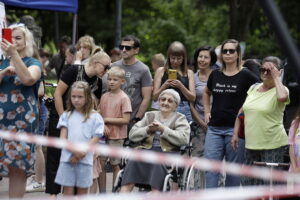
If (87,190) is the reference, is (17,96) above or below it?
above

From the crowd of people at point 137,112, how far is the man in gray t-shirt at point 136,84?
0.04ft

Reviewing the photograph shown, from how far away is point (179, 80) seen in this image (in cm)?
950

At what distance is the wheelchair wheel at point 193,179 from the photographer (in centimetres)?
802

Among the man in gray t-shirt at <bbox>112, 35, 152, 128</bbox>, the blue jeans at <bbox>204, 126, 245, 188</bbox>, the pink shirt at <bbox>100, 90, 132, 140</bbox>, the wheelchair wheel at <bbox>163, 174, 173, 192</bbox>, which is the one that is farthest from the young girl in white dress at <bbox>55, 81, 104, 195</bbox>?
the man in gray t-shirt at <bbox>112, 35, 152, 128</bbox>

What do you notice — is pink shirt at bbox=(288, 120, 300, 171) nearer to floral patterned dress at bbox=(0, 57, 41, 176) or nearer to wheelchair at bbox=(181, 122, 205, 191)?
wheelchair at bbox=(181, 122, 205, 191)

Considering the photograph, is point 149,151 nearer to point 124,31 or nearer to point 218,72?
point 218,72

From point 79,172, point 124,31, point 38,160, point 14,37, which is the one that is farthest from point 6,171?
point 124,31

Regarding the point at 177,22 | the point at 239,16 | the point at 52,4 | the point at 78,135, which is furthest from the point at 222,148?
the point at 177,22

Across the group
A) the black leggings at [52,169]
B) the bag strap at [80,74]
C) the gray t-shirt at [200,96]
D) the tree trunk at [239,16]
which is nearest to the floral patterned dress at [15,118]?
the bag strap at [80,74]

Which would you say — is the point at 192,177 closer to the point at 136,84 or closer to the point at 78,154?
the point at 78,154

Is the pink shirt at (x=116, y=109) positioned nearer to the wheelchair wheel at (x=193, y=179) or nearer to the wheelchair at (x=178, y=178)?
the wheelchair at (x=178, y=178)

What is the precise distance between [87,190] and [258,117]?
1850 millimetres

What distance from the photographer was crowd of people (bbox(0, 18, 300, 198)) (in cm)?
745

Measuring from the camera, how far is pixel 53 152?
8906 millimetres
